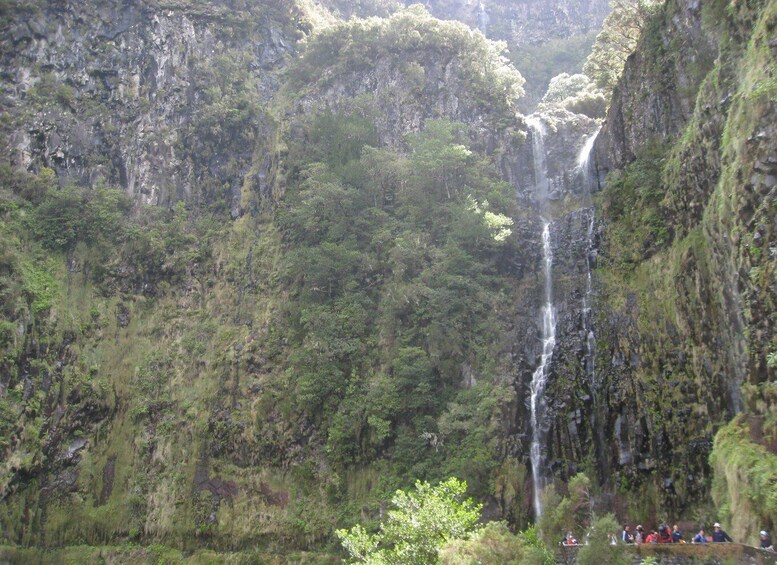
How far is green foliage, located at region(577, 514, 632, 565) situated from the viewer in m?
9.84

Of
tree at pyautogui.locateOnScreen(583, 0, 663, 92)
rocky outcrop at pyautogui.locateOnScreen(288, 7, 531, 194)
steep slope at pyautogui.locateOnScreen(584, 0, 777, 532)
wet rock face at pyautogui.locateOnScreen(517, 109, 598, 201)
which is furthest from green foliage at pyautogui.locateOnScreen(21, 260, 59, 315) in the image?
tree at pyautogui.locateOnScreen(583, 0, 663, 92)

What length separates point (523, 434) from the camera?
67.1 ft

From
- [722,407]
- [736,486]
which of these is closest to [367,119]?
[722,407]

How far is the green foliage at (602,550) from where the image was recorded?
984 centimetres

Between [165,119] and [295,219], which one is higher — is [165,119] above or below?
above

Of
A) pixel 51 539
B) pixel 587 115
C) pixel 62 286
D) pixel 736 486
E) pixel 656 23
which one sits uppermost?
pixel 587 115

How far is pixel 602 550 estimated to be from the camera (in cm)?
984

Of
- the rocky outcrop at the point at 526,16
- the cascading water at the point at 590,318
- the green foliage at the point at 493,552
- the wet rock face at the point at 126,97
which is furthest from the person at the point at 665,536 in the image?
the rocky outcrop at the point at 526,16

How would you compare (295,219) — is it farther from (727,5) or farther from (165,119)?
(727,5)

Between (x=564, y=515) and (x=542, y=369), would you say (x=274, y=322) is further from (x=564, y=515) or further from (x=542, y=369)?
(x=564, y=515)

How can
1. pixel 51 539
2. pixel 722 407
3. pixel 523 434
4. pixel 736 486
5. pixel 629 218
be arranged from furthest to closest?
pixel 51 539
pixel 629 218
pixel 523 434
pixel 722 407
pixel 736 486

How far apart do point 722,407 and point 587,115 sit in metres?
22.4

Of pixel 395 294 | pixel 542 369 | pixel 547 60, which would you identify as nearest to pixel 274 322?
pixel 395 294

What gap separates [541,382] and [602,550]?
11870 mm
